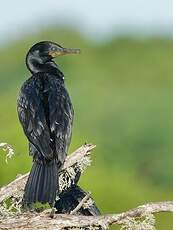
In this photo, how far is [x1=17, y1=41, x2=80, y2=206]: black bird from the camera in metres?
9.34

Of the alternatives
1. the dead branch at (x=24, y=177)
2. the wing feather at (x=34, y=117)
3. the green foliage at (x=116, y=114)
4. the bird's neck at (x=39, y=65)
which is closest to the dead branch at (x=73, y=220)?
the dead branch at (x=24, y=177)

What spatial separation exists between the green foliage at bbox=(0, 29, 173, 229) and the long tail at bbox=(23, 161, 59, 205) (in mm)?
10852

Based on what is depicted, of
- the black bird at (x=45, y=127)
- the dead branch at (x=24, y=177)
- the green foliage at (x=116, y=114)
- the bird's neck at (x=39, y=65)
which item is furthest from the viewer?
the green foliage at (x=116, y=114)

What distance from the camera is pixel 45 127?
9742mm

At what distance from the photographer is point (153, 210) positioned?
27.7ft

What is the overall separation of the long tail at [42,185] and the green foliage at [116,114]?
427 inches

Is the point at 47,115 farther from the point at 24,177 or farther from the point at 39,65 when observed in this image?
the point at 39,65

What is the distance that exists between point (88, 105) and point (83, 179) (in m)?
20.1

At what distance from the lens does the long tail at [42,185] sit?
30.3ft

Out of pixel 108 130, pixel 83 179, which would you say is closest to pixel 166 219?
pixel 83 179

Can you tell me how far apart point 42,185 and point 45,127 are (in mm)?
560

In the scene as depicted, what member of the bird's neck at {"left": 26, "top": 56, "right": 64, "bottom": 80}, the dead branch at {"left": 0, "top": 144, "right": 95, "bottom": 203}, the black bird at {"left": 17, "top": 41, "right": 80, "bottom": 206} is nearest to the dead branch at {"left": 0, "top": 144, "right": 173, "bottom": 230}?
the dead branch at {"left": 0, "top": 144, "right": 95, "bottom": 203}

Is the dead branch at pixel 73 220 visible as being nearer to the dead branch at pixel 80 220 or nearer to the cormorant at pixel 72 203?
the dead branch at pixel 80 220

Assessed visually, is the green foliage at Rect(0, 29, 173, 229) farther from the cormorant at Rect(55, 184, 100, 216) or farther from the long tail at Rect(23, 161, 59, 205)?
the long tail at Rect(23, 161, 59, 205)
